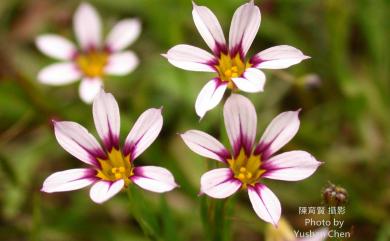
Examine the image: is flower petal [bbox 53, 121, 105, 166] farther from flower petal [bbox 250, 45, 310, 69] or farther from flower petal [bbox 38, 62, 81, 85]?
flower petal [bbox 38, 62, 81, 85]

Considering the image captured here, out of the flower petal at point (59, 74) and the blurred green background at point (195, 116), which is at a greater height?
the flower petal at point (59, 74)

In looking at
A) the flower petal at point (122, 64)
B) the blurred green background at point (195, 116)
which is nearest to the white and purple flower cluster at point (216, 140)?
the blurred green background at point (195, 116)

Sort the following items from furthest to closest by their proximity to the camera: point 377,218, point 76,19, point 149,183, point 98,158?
point 76,19
point 377,218
point 98,158
point 149,183

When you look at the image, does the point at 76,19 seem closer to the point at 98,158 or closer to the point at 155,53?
the point at 155,53

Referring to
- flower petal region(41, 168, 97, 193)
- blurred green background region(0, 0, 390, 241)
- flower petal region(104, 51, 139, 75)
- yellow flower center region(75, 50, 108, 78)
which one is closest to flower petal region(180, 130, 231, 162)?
flower petal region(41, 168, 97, 193)

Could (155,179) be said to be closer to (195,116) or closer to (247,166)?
(247,166)

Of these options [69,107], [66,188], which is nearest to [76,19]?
[69,107]

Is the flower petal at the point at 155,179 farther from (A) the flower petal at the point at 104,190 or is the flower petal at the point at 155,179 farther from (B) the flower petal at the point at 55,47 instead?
(B) the flower petal at the point at 55,47
